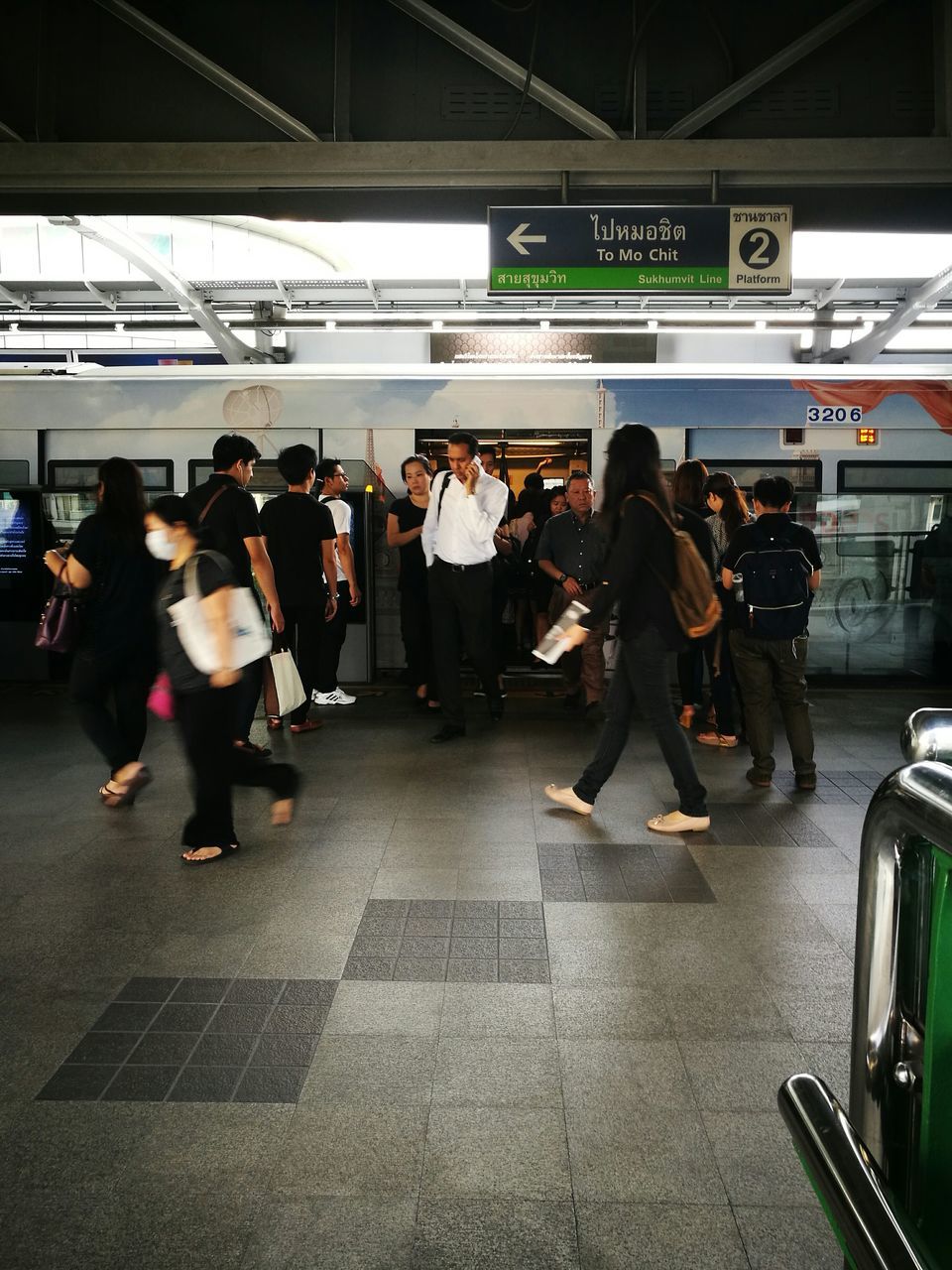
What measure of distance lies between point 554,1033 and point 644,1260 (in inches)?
39.1

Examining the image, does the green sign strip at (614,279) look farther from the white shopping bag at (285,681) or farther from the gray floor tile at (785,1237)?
the gray floor tile at (785,1237)

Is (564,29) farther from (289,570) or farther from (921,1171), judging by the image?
(921,1171)

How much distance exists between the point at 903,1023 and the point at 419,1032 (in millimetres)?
1975

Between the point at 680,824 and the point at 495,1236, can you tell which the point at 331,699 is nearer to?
the point at 680,824

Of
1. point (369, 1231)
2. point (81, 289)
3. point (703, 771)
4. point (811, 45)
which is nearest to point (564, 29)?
point (811, 45)

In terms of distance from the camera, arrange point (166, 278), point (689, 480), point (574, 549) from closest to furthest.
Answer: point (689, 480)
point (574, 549)
point (166, 278)

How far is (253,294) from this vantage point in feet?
46.5

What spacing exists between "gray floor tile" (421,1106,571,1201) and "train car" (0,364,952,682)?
692 cm

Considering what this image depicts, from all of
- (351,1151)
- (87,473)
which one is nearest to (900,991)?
(351,1151)

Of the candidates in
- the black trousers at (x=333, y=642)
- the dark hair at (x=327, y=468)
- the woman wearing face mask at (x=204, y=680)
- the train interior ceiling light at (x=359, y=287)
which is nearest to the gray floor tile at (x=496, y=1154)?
the woman wearing face mask at (x=204, y=680)

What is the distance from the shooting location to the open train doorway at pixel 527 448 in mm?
9438

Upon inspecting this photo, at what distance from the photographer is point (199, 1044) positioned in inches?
123

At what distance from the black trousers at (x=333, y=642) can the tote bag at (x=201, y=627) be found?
369cm

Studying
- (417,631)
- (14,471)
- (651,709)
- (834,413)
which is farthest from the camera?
(14,471)
